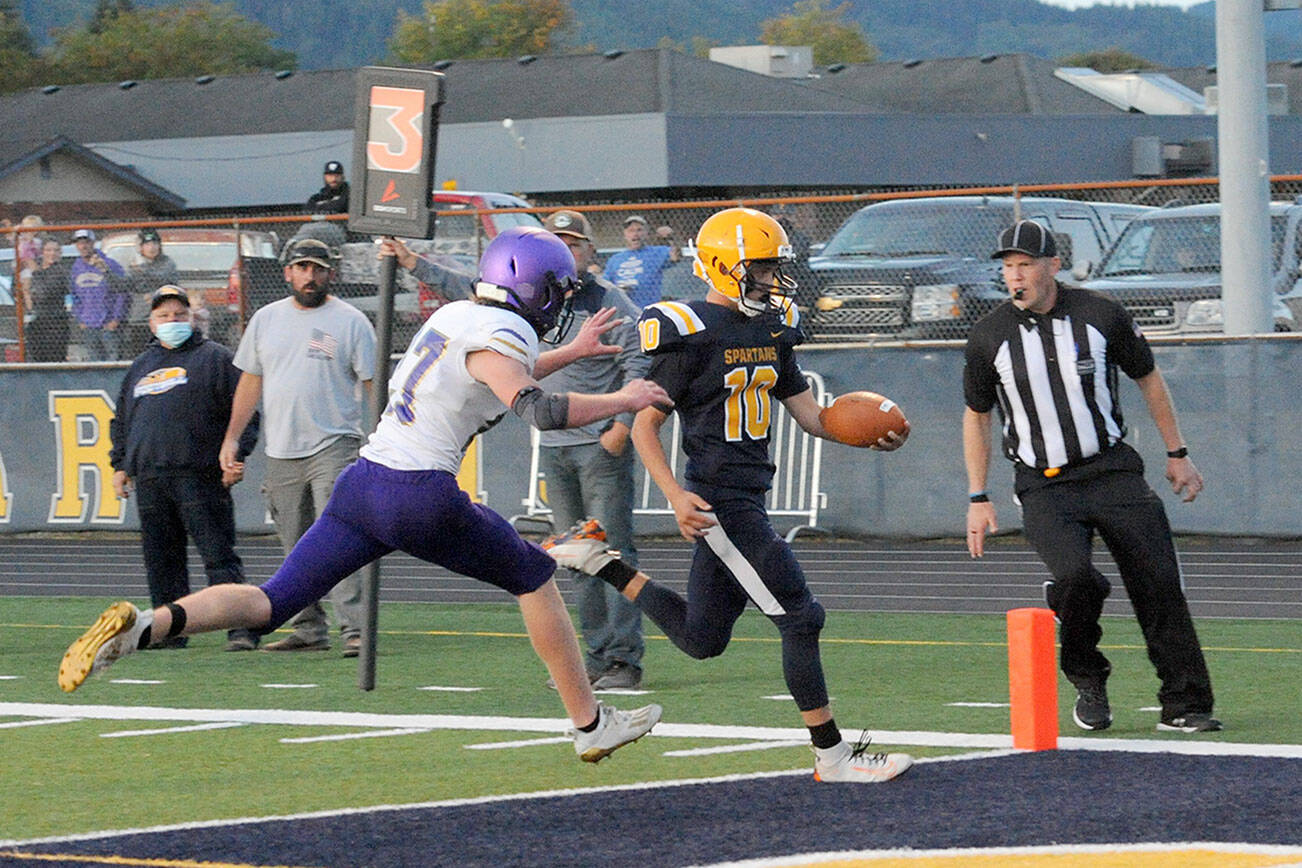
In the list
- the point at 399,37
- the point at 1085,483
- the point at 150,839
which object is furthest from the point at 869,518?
the point at 399,37

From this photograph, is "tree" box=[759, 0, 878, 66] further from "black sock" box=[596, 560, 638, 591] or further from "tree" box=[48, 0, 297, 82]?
"black sock" box=[596, 560, 638, 591]

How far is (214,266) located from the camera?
18156mm

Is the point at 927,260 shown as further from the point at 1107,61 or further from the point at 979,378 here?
the point at 1107,61

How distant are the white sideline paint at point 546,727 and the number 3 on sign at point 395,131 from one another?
2.36 metres

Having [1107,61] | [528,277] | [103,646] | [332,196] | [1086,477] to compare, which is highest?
[1107,61]

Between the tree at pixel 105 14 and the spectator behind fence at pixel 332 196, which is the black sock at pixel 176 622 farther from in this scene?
the tree at pixel 105 14

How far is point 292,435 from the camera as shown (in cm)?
1079

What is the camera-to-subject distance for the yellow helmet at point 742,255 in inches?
276

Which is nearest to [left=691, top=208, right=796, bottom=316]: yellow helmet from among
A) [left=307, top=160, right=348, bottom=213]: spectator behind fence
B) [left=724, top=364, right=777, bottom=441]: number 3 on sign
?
[left=724, top=364, right=777, bottom=441]: number 3 on sign

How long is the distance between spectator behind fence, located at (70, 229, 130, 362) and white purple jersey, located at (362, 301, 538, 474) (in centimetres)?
1191

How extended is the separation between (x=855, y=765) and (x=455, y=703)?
2774 millimetres

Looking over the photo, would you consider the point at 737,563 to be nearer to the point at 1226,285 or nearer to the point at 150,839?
the point at 150,839

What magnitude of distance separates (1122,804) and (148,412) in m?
6.59

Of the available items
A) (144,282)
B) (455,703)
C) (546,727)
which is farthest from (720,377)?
(144,282)
